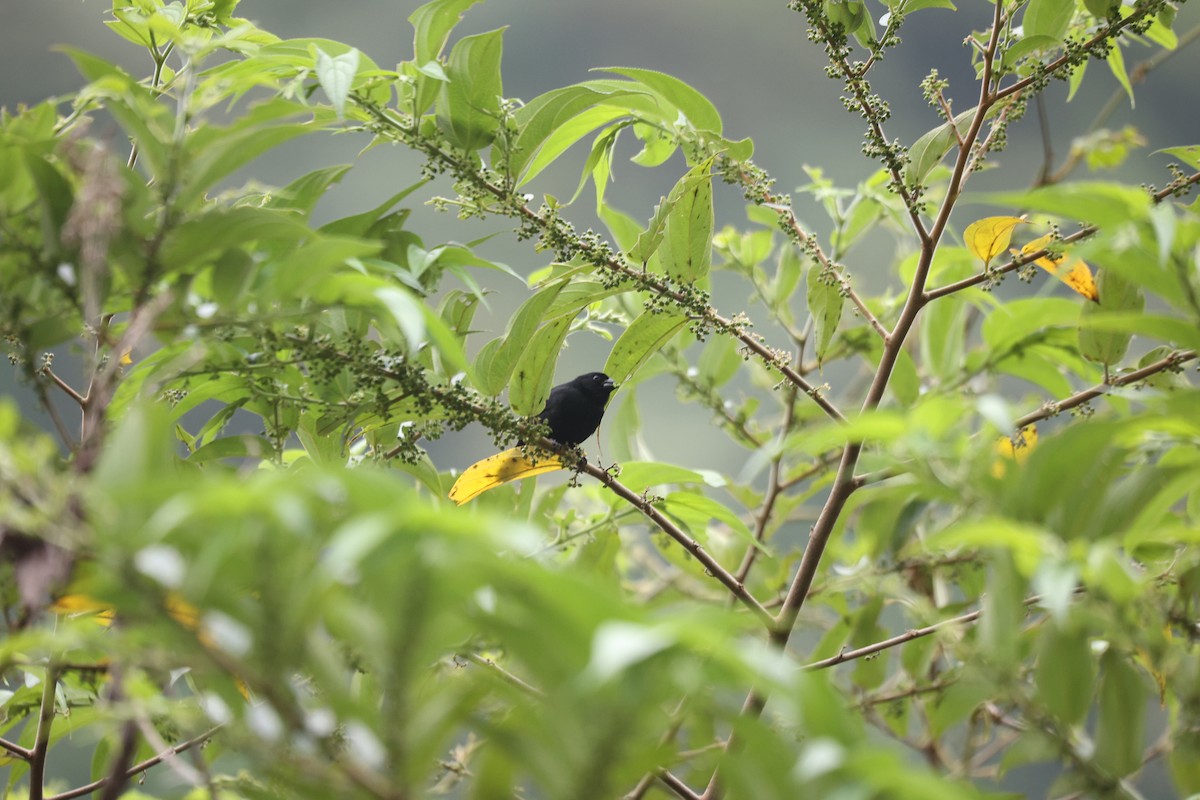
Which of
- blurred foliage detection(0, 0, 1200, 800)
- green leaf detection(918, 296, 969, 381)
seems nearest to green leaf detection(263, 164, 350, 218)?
blurred foliage detection(0, 0, 1200, 800)

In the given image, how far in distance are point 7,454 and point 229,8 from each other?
2.18 feet

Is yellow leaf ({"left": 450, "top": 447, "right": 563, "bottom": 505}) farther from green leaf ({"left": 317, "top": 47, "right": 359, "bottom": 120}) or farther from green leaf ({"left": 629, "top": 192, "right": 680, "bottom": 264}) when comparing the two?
green leaf ({"left": 317, "top": 47, "right": 359, "bottom": 120})

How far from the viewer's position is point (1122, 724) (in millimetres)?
642

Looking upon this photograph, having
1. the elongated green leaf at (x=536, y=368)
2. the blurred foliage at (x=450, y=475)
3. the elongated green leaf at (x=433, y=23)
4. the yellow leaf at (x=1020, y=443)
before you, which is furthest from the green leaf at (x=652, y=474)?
the elongated green leaf at (x=433, y=23)

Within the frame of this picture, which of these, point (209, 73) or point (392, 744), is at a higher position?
point (209, 73)

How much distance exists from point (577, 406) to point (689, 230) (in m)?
0.40

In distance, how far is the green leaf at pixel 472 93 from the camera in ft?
2.89

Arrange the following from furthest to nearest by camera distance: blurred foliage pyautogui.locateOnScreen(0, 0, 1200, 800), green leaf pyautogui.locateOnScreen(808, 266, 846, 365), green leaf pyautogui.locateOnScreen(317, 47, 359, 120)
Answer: green leaf pyautogui.locateOnScreen(808, 266, 846, 365) < green leaf pyautogui.locateOnScreen(317, 47, 359, 120) < blurred foliage pyautogui.locateOnScreen(0, 0, 1200, 800)

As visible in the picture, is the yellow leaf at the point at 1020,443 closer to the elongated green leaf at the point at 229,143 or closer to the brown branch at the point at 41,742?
the elongated green leaf at the point at 229,143

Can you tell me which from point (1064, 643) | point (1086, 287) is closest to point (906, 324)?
point (1086, 287)

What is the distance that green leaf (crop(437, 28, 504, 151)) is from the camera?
879 millimetres

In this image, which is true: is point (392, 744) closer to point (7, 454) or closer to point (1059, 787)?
point (7, 454)

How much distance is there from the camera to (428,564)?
19.2 inches

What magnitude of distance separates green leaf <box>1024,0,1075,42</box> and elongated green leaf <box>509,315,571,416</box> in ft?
1.64
